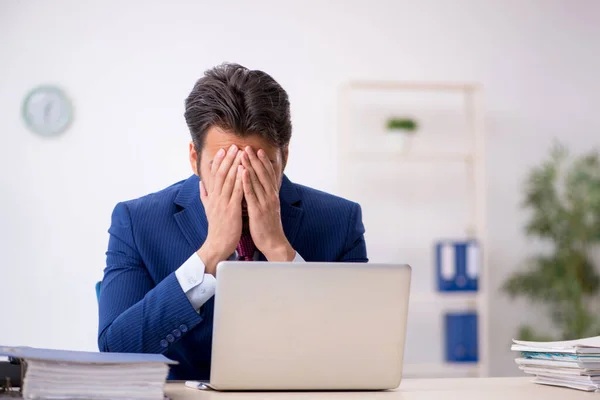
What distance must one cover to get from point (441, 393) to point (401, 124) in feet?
10.2

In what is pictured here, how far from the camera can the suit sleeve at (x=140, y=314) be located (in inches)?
69.1

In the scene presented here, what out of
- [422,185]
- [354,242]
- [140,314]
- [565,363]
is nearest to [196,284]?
[140,314]

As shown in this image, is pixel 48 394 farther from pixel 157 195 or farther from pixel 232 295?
pixel 157 195

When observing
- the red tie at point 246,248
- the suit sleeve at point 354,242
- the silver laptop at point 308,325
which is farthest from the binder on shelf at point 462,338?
the silver laptop at point 308,325

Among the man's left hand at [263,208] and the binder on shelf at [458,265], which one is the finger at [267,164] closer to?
the man's left hand at [263,208]

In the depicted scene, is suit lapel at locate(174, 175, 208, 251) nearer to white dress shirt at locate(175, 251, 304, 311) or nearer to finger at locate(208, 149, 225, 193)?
finger at locate(208, 149, 225, 193)

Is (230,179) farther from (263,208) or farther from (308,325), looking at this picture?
(308,325)

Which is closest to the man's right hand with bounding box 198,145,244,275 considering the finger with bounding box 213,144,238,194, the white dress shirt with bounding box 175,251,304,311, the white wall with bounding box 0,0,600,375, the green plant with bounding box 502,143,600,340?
the finger with bounding box 213,144,238,194

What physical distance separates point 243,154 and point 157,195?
1.03 feet

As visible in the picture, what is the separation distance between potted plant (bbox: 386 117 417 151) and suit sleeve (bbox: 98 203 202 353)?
276 centimetres

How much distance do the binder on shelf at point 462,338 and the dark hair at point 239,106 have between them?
8.74ft

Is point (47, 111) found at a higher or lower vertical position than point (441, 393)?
higher

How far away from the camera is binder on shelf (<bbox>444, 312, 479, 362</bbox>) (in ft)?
14.8

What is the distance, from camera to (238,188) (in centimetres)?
200
